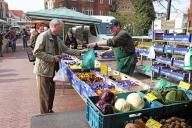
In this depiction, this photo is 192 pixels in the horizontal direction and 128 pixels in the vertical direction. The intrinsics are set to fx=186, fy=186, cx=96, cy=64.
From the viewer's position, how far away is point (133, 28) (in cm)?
1966

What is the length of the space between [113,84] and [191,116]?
1.86m

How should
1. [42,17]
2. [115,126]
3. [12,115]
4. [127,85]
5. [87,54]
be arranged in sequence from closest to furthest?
[115,126]
[127,85]
[12,115]
[87,54]
[42,17]

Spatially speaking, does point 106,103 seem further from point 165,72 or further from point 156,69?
point 156,69

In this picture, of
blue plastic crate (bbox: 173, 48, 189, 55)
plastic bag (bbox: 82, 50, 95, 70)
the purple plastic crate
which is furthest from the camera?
the purple plastic crate

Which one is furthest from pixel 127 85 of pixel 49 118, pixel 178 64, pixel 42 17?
pixel 42 17

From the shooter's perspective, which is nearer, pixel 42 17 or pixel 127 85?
pixel 127 85

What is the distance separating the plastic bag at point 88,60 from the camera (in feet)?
15.6

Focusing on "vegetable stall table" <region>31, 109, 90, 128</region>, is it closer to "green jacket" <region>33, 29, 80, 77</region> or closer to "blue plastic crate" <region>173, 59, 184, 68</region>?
"green jacket" <region>33, 29, 80, 77</region>

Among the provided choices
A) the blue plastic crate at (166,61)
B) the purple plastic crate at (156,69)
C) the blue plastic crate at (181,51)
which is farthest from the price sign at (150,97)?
the purple plastic crate at (156,69)

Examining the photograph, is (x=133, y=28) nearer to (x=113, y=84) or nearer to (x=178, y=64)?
(x=178, y=64)

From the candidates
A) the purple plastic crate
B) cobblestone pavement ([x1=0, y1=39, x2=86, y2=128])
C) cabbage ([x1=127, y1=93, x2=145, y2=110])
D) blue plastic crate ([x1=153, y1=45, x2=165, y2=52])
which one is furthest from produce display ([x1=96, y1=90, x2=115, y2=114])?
the purple plastic crate

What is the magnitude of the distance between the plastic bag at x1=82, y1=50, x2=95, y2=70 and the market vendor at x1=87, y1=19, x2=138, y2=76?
2.37 feet

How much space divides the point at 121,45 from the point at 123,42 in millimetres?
87

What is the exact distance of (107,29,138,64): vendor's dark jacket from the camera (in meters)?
3.74
